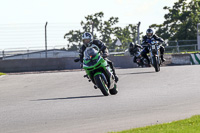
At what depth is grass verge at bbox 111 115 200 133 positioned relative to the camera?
7.16m

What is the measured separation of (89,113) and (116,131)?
6.96 feet

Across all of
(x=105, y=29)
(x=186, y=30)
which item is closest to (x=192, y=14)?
(x=186, y=30)

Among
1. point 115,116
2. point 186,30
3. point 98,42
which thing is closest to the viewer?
point 115,116

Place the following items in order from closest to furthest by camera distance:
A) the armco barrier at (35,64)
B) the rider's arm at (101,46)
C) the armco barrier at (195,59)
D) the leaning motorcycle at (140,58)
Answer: the rider's arm at (101,46), the leaning motorcycle at (140,58), the armco barrier at (35,64), the armco barrier at (195,59)

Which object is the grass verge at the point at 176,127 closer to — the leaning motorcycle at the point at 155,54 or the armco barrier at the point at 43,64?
the leaning motorcycle at the point at 155,54

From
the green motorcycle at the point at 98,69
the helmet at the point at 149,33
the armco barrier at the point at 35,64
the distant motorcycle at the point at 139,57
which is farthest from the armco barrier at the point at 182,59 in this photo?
the green motorcycle at the point at 98,69

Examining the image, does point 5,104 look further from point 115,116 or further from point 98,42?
point 115,116

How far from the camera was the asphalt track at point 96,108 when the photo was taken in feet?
27.3

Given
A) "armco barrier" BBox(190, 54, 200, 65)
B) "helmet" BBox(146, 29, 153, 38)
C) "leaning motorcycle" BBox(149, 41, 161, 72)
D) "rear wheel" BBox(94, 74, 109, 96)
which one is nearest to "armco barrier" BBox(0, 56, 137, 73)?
"armco barrier" BBox(190, 54, 200, 65)

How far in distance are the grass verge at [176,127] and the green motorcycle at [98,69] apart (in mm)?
4552

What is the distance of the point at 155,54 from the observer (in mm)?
20750

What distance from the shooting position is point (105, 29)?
59.1 meters

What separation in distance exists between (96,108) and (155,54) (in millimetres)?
10673

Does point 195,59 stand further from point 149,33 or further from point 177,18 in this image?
point 177,18
